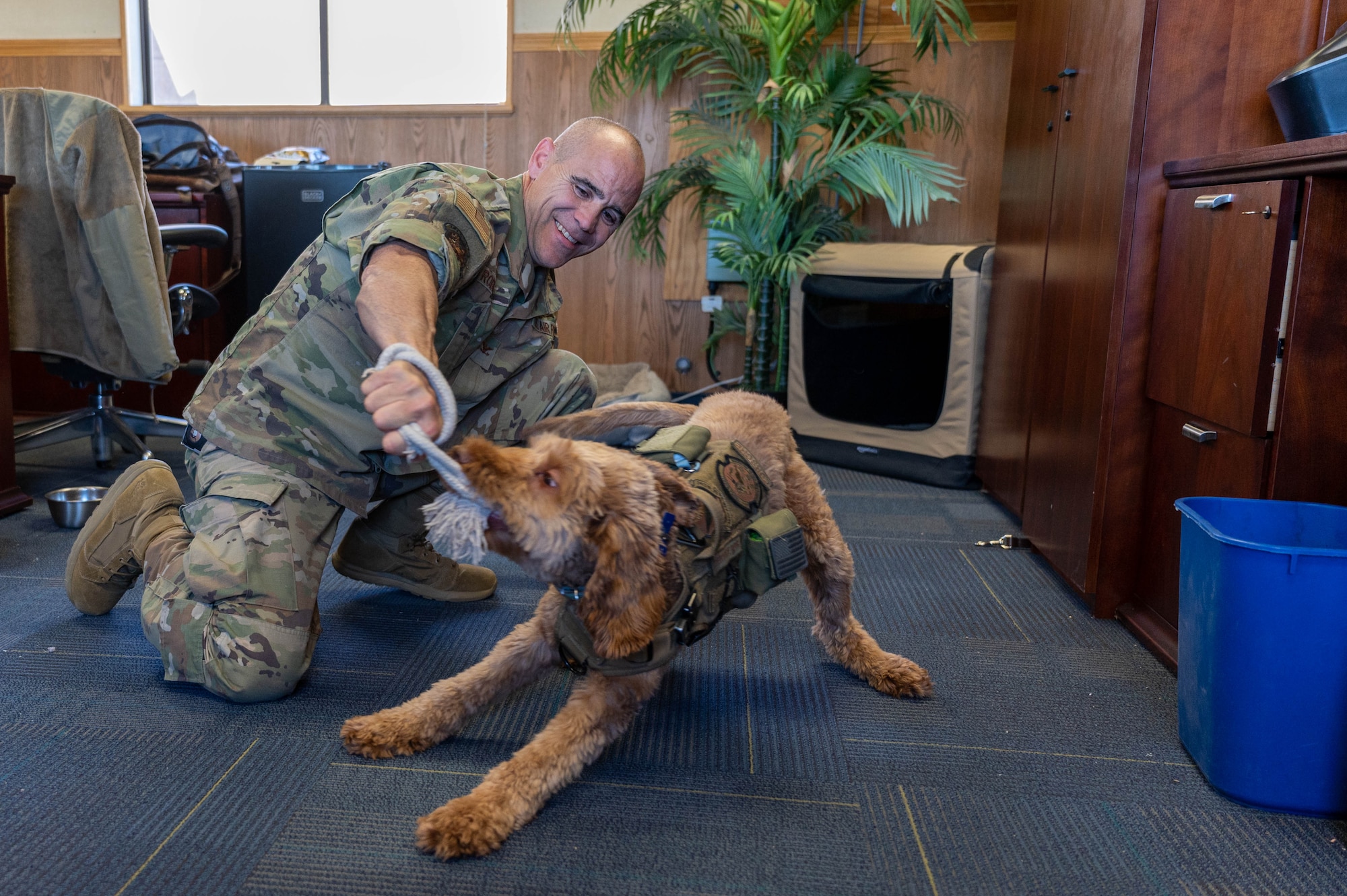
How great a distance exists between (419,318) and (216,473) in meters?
0.62

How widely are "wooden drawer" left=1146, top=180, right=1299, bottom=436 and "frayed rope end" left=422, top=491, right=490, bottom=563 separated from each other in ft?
4.07

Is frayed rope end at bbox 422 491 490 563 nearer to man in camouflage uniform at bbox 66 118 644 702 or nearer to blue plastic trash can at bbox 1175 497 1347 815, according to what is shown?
man in camouflage uniform at bbox 66 118 644 702

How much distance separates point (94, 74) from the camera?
4406mm

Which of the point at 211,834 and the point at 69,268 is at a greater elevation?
the point at 69,268

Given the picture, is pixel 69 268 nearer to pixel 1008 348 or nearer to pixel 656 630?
pixel 656 630

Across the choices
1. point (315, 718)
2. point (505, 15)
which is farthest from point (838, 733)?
point (505, 15)

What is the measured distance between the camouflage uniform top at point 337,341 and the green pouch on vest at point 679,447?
412 mm

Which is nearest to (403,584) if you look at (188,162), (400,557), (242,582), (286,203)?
(400,557)

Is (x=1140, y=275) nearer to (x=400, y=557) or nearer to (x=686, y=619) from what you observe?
(x=686, y=619)

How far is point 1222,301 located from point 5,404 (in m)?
2.76

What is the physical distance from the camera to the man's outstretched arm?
3.14 ft

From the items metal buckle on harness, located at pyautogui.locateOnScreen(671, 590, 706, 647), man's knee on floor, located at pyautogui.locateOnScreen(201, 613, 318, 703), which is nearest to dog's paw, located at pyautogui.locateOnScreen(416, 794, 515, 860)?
metal buckle on harness, located at pyautogui.locateOnScreen(671, 590, 706, 647)

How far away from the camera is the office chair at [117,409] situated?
2.73 m

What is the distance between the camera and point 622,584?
105 cm
